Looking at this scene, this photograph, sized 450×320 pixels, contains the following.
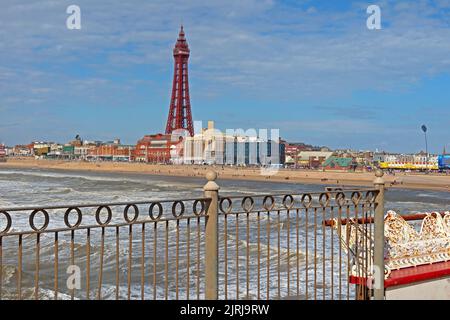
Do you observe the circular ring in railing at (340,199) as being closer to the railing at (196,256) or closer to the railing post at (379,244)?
the railing at (196,256)

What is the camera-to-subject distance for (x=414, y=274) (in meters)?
4.66

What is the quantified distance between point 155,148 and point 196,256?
11357 centimetres

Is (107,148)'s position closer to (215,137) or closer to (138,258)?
(215,137)

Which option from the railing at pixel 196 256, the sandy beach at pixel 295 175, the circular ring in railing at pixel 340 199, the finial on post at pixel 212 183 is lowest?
the sandy beach at pixel 295 175

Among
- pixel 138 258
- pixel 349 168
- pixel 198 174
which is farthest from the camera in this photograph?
pixel 349 168

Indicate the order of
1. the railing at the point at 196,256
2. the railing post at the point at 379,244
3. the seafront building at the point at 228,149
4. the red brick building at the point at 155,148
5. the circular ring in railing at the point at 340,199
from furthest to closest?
1. the red brick building at the point at 155,148
2. the seafront building at the point at 228,149
3. the railing post at the point at 379,244
4. the circular ring in railing at the point at 340,199
5. the railing at the point at 196,256

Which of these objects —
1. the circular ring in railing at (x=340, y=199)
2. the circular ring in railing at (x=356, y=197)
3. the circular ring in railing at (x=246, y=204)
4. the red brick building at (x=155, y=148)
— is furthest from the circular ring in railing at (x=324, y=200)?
the red brick building at (x=155, y=148)

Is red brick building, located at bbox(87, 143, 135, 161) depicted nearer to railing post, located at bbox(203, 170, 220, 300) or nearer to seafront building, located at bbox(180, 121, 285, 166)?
seafront building, located at bbox(180, 121, 285, 166)

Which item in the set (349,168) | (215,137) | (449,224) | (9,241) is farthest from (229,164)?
(449,224)

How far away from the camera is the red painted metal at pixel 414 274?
4547 mm

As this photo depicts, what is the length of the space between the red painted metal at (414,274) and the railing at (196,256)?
6.7 inches

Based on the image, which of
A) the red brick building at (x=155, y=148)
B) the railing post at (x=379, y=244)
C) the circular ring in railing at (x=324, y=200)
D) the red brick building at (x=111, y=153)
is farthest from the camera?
the red brick building at (x=111, y=153)
